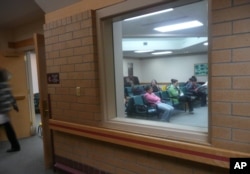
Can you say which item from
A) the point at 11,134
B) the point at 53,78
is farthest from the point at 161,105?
the point at 11,134

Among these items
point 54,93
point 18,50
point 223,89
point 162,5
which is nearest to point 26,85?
point 18,50

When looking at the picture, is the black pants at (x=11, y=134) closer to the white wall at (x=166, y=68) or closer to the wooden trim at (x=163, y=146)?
the wooden trim at (x=163, y=146)

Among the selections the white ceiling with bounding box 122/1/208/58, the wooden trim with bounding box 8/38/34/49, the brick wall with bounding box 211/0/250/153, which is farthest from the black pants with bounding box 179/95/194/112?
the brick wall with bounding box 211/0/250/153

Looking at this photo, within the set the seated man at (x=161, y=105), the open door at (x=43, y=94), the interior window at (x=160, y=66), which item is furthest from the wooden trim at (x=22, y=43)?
the seated man at (x=161, y=105)

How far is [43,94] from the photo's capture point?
10.8ft

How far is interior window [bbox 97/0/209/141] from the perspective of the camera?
2.45 meters

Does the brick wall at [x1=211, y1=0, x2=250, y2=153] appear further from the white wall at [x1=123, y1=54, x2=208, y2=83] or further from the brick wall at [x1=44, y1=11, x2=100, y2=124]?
the white wall at [x1=123, y1=54, x2=208, y2=83]

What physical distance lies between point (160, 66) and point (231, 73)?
11.5 m

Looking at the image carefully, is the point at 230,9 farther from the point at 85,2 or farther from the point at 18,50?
the point at 18,50

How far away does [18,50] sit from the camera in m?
5.01

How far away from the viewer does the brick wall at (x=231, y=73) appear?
1440 millimetres

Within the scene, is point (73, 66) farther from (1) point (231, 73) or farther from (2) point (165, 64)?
(2) point (165, 64)

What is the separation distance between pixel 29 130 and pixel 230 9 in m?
5.02

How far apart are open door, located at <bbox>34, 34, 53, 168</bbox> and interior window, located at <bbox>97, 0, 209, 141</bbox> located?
1.25 meters
